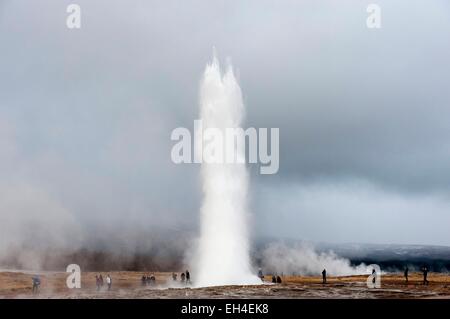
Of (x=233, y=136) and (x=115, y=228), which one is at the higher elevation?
(x=233, y=136)

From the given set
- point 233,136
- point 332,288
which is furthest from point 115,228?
point 332,288

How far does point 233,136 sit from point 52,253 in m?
38.3

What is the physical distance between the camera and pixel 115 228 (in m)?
94.8

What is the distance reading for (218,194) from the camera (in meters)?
40.8
